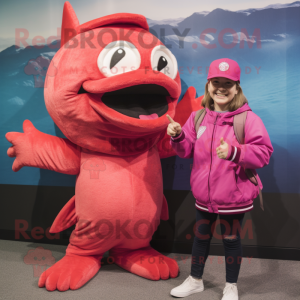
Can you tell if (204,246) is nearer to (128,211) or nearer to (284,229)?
(128,211)

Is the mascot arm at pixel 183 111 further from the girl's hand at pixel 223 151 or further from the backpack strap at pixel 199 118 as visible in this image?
the girl's hand at pixel 223 151

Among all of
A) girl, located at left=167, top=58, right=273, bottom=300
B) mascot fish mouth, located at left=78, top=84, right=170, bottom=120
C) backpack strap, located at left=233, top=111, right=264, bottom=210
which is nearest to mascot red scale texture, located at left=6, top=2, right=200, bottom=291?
mascot fish mouth, located at left=78, top=84, right=170, bottom=120

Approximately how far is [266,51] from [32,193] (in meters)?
1.98

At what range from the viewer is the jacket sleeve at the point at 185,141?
60.7 inches

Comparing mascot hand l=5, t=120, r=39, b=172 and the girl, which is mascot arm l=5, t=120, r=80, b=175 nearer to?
mascot hand l=5, t=120, r=39, b=172

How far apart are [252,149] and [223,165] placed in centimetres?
18

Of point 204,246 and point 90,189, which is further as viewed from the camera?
point 90,189

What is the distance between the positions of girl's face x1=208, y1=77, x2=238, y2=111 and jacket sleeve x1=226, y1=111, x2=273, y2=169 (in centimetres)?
16

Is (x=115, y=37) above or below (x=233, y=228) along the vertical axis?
above

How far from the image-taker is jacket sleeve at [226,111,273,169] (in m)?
1.32

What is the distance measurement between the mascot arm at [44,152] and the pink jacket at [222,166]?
0.66 m

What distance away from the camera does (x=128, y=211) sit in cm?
169

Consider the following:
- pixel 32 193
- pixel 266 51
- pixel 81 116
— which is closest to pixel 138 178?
pixel 81 116

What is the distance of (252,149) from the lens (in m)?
1.34
